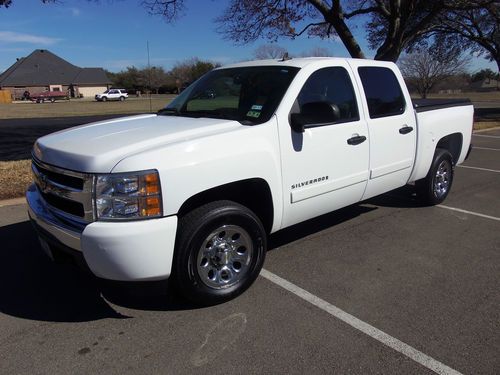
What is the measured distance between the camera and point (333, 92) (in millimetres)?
4363

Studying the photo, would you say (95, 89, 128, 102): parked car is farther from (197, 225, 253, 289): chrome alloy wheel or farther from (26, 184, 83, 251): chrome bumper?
(197, 225, 253, 289): chrome alloy wheel

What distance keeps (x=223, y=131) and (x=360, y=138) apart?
162 cm

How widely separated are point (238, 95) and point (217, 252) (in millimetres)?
1596

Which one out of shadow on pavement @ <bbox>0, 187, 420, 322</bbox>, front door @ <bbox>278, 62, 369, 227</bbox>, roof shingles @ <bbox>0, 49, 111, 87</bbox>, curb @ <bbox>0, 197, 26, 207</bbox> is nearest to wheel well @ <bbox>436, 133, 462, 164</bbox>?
front door @ <bbox>278, 62, 369, 227</bbox>

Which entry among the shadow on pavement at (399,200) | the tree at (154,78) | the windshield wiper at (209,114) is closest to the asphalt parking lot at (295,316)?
the shadow on pavement at (399,200)

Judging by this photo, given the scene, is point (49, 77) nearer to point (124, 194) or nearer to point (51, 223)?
point (51, 223)

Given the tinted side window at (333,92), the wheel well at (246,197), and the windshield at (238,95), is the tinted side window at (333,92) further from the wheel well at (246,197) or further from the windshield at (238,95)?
the wheel well at (246,197)

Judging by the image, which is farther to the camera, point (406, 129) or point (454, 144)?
point (454, 144)

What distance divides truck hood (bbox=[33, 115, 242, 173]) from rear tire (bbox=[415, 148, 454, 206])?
334cm

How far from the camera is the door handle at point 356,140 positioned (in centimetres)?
434

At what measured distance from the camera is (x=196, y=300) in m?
3.41

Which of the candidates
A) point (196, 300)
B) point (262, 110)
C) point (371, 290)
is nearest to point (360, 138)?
point (262, 110)

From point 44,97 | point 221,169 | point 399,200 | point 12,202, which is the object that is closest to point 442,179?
point 399,200

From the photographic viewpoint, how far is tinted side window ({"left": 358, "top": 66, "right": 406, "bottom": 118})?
470cm
